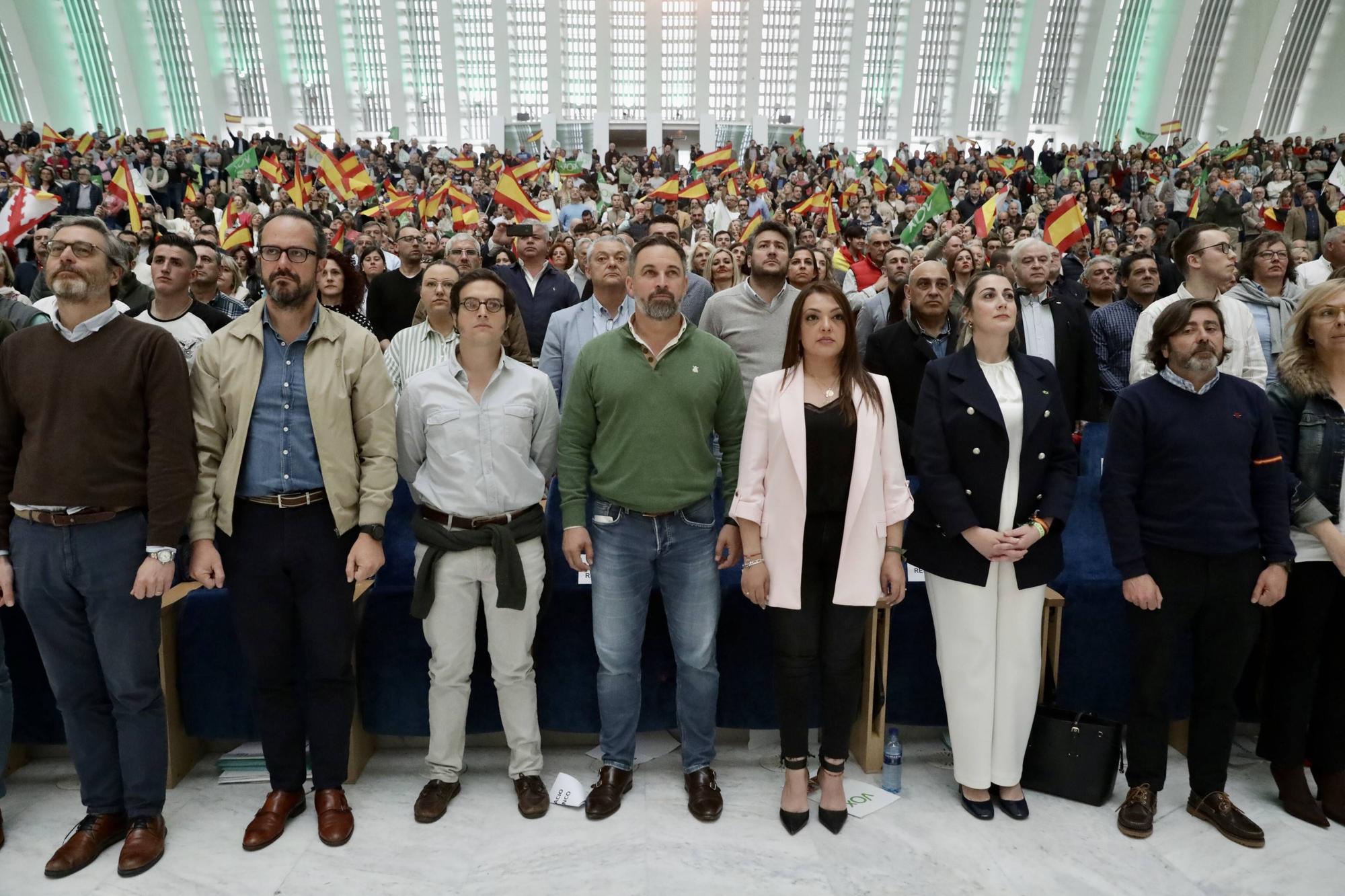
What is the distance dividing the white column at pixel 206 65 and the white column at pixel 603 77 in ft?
49.3

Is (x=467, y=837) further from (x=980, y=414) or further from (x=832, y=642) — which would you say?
(x=980, y=414)

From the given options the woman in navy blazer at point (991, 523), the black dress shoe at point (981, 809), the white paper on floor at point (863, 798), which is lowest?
the white paper on floor at point (863, 798)

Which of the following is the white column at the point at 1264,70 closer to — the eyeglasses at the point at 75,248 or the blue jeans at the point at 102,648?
the eyeglasses at the point at 75,248

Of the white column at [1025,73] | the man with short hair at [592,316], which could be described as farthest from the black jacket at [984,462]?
the white column at [1025,73]

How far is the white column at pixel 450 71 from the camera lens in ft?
108

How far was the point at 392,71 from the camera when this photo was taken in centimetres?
3356

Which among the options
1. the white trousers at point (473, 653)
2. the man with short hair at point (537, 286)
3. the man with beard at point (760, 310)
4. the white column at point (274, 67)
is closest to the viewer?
the white trousers at point (473, 653)

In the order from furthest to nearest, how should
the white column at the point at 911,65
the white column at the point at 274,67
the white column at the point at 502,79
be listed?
the white column at the point at 502,79 → the white column at the point at 911,65 → the white column at the point at 274,67

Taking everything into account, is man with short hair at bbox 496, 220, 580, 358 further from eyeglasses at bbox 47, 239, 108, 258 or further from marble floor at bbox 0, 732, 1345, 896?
marble floor at bbox 0, 732, 1345, 896

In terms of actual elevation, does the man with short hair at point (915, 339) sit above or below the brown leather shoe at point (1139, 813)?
above

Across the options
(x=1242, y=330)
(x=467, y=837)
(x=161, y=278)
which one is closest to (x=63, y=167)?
(x=161, y=278)

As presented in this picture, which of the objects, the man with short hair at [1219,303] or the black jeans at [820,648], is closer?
the black jeans at [820,648]

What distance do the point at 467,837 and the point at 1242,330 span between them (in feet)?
11.6

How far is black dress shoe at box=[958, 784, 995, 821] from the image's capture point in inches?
106
